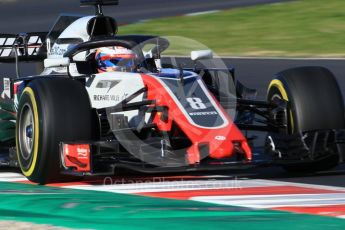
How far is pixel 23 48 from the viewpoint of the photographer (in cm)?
1002

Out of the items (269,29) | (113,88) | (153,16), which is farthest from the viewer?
(153,16)

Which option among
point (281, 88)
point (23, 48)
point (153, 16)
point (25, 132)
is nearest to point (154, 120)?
point (25, 132)

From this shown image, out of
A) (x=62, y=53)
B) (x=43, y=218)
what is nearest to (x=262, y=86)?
(x=62, y=53)

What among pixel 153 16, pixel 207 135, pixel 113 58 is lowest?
pixel 207 135

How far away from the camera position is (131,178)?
7781 mm

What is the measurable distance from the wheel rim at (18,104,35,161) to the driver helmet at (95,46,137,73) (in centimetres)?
93

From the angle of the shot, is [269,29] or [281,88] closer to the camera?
[281,88]

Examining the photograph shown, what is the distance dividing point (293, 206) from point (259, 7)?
1534cm

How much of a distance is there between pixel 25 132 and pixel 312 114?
2308 millimetres

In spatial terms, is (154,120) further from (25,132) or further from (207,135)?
(25,132)

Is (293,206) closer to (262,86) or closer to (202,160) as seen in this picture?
(202,160)

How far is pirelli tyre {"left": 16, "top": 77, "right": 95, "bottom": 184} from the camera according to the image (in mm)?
7270

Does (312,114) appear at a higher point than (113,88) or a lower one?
lower

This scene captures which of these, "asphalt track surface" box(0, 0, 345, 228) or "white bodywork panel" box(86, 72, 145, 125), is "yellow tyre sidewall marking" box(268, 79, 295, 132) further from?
"asphalt track surface" box(0, 0, 345, 228)
